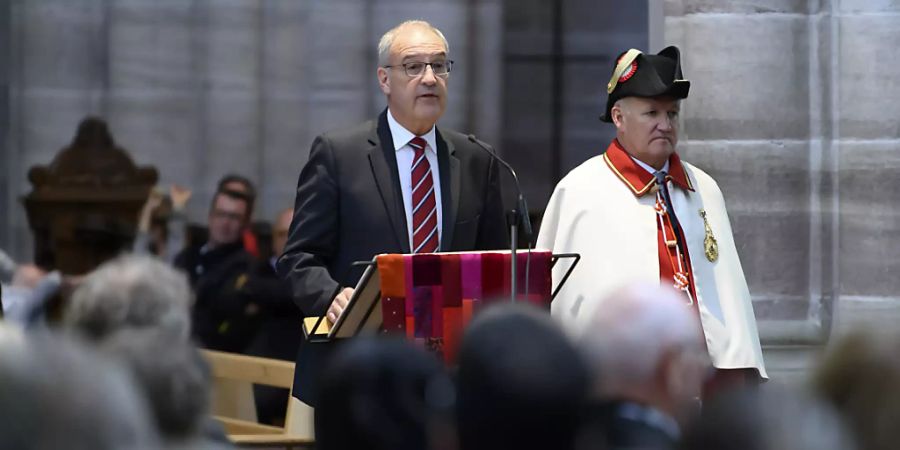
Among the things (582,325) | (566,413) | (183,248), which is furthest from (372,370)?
(183,248)

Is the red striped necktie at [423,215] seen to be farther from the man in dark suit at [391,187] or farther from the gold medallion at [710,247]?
the gold medallion at [710,247]

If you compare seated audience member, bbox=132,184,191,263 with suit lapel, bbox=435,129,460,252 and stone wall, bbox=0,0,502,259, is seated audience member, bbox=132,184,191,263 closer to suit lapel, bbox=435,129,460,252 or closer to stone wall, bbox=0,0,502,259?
stone wall, bbox=0,0,502,259

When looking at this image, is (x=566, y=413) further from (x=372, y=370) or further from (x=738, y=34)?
(x=738, y=34)

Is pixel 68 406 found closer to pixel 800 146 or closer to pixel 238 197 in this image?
pixel 800 146

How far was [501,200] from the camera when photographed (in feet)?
22.4

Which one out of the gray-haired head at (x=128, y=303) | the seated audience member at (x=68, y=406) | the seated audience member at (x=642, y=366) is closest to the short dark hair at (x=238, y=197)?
the gray-haired head at (x=128, y=303)

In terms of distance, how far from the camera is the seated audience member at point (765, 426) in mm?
3324

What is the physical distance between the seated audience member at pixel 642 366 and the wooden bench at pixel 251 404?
145 inches

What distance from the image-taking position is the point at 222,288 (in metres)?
8.93

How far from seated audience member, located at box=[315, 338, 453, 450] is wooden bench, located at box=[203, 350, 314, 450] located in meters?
4.07

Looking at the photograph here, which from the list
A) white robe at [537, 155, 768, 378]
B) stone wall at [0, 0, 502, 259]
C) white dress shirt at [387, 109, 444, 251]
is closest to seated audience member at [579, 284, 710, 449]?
white robe at [537, 155, 768, 378]

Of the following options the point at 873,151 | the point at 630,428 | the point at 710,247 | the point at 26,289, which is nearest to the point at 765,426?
the point at 630,428

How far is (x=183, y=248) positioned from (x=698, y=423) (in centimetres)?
606

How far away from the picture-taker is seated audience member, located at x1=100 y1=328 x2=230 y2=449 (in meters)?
3.62
